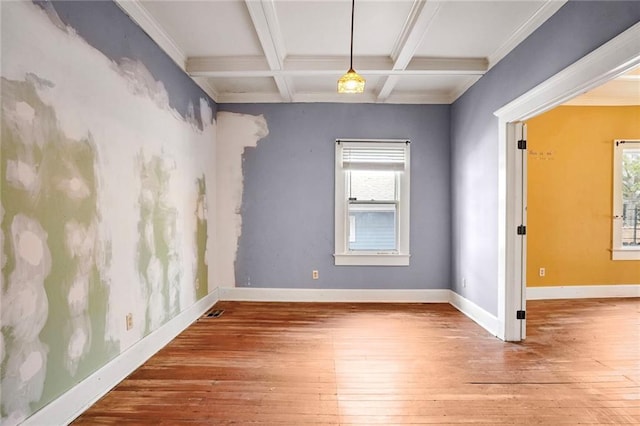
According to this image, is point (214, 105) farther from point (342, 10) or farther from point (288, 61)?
point (342, 10)

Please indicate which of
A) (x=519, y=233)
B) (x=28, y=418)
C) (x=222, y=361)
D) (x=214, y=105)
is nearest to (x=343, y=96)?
(x=214, y=105)

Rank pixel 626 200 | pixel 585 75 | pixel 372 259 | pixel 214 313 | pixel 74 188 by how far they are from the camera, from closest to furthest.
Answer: pixel 74 188
pixel 585 75
pixel 214 313
pixel 372 259
pixel 626 200

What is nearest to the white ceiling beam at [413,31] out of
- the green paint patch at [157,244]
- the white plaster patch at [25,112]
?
the green paint patch at [157,244]

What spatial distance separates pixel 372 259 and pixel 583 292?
3.10 m

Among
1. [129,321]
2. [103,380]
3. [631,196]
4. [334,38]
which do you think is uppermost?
[334,38]

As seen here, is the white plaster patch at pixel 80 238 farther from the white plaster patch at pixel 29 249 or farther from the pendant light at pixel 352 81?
the pendant light at pixel 352 81

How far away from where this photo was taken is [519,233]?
3043 millimetres

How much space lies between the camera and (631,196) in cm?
470

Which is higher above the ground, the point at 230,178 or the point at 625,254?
the point at 230,178

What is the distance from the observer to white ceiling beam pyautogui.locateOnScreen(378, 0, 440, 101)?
2420 mm

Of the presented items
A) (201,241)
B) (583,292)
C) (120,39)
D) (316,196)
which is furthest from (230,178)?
(583,292)

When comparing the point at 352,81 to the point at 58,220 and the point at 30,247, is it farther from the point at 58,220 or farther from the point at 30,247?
the point at 30,247

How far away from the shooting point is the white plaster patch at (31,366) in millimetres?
1599

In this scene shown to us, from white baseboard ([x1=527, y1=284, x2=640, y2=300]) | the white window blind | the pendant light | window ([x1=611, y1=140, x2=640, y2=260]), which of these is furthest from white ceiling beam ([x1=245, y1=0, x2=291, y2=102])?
window ([x1=611, y1=140, x2=640, y2=260])
